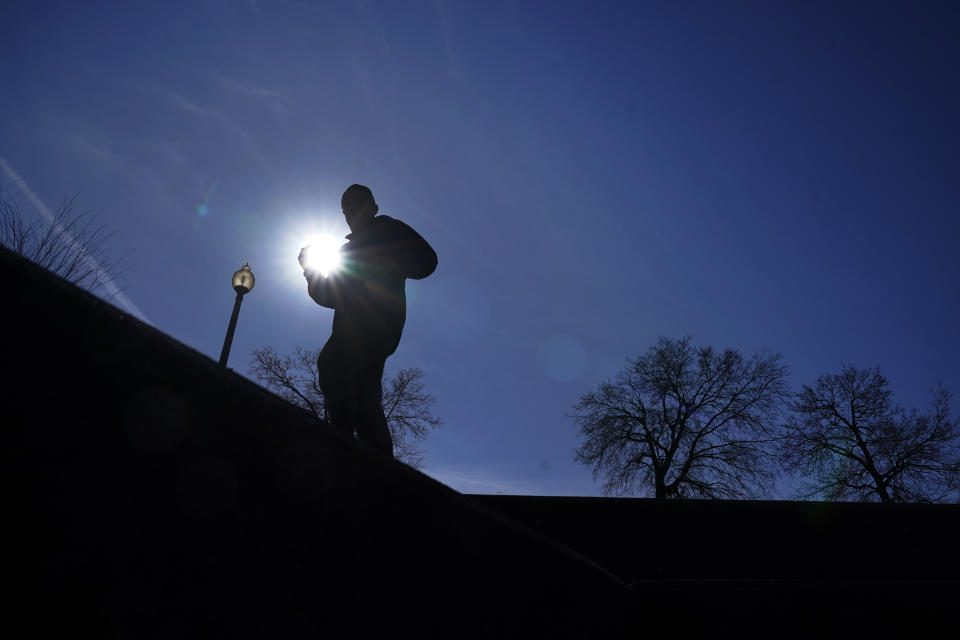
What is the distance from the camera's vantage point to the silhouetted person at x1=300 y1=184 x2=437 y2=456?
302 cm

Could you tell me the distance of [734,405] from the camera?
2175 centimetres

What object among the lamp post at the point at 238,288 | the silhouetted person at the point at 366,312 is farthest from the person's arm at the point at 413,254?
the lamp post at the point at 238,288

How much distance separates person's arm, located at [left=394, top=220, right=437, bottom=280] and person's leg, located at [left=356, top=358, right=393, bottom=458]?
656 millimetres

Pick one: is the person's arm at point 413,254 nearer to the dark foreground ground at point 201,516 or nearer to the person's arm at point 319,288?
the person's arm at point 319,288

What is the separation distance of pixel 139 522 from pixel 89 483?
97 mm

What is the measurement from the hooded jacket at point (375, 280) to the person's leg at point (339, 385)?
126 mm

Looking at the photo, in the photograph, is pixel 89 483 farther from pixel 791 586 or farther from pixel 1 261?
pixel 791 586

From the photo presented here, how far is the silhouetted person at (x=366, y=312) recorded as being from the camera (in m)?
3.02

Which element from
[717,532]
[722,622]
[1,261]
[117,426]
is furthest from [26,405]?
[717,532]

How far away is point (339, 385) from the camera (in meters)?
2.99

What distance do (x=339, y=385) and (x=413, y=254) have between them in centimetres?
100

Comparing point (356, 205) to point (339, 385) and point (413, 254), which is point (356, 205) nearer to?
point (413, 254)

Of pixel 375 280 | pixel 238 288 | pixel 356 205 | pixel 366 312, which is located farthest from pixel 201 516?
pixel 238 288

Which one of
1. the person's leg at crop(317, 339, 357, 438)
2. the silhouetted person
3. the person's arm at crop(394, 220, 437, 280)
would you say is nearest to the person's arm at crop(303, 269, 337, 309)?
the silhouetted person
